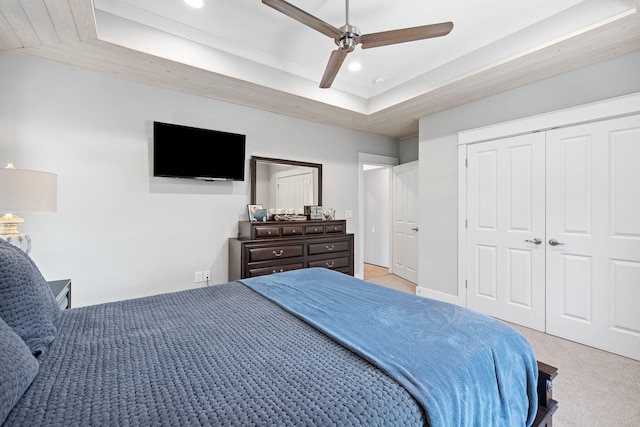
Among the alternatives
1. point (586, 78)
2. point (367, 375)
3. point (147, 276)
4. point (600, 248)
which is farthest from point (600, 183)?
point (147, 276)

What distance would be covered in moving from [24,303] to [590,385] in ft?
10.7

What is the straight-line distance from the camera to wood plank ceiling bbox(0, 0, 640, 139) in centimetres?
199

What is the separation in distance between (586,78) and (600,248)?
5.14ft

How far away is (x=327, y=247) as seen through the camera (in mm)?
3797

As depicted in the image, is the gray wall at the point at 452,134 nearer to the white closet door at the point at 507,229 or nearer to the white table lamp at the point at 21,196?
the white closet door at the point at 507,229

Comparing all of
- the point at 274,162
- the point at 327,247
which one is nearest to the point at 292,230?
the point at 327,247

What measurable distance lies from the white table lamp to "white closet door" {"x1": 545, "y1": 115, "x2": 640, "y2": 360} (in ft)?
13.9

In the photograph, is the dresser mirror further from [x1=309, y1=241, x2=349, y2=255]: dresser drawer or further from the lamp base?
the lamp base

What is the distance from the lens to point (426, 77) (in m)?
3.27

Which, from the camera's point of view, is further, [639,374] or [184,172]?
[184,172]

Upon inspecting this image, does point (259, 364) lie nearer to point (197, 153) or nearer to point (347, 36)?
point (347, 36)

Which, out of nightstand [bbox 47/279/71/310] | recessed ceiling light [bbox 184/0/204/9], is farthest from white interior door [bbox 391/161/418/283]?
nightstand [bbox 47/279/71/310]

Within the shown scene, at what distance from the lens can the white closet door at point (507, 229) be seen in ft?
9.80

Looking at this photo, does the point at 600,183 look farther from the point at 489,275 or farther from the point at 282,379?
the point at 282,379
